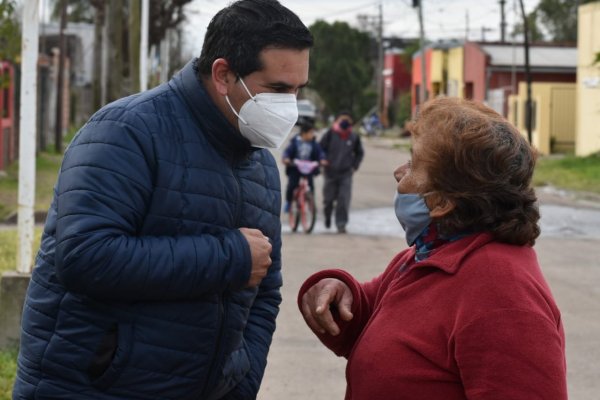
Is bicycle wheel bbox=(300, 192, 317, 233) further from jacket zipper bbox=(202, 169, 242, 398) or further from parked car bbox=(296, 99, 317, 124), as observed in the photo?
jacket zipper bbox=(202, 169, 242, 398)

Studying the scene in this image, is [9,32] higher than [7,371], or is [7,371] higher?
[9,32]

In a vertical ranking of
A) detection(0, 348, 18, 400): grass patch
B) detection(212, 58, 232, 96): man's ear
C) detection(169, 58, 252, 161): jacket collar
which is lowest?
detection(0, 348, 18, 400): grass patch

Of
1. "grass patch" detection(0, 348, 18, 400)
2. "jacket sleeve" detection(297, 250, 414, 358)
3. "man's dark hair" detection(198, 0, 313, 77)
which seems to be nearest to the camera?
"man's dark hair" detection(198, 0, 313, 77)

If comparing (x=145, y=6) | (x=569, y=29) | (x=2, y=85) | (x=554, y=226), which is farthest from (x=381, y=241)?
(x=569, y=29)

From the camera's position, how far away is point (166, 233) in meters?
3.04

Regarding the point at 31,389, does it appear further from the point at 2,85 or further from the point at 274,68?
the point at 2,85

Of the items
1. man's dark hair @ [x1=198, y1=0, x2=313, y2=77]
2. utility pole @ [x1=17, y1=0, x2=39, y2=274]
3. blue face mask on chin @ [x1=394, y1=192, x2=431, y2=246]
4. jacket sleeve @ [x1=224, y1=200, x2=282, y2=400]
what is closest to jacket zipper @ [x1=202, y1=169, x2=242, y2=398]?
jacket sleeve @ [x1=224, y1=200, x2=282, y2=400]

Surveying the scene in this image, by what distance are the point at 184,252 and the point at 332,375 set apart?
180 inches

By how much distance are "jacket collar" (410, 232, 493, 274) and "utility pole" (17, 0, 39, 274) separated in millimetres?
5127

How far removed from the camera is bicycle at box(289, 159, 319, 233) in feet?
53.3

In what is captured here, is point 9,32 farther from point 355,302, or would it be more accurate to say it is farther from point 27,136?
point 355,302

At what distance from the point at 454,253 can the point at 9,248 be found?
9978mm

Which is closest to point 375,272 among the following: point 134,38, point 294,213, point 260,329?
point 294,213

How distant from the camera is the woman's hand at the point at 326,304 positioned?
3.17 m
